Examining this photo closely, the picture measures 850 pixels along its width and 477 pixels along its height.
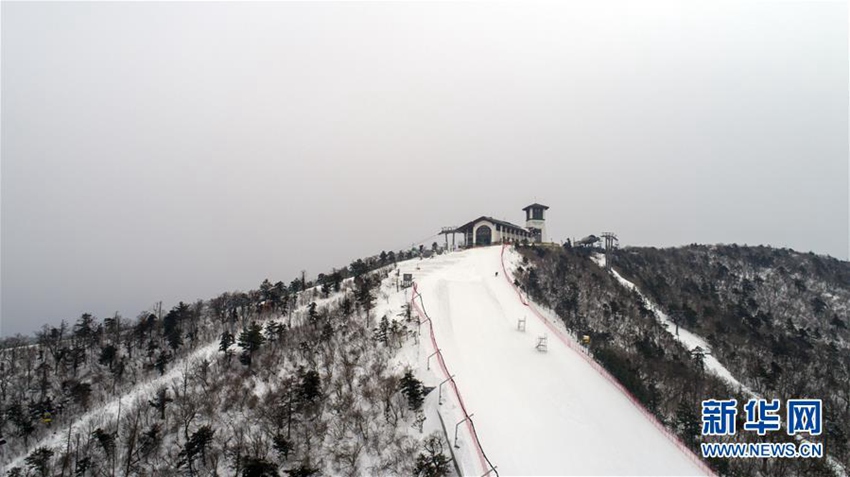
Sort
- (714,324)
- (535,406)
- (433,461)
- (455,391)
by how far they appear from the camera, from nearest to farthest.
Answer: (433,461) < (455,391) < (535,406) < (714,324)

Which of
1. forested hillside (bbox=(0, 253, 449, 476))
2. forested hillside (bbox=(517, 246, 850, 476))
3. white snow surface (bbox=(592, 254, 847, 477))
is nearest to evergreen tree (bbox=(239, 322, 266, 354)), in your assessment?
forested hillside (bbox=(0, 253, 449, 476))

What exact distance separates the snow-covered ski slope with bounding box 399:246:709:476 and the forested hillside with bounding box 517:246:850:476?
8.22 feet

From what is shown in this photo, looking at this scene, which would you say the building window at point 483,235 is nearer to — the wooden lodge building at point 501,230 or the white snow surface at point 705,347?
the wooden lodge building at point 501,230

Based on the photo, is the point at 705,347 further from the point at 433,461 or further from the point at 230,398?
the point at 230,398

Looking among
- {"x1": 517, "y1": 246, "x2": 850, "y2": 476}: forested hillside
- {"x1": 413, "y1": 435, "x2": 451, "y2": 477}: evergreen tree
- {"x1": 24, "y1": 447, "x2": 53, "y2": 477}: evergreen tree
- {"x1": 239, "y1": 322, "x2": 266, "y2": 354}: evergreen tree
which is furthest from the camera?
{"x1": 517, "y1": 246, "x2": 850, "y2": 476}: forested hillside

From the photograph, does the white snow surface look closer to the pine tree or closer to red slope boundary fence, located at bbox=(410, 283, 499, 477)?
red slope boundary fence, located at bbox=(410, 283, 499, 477)

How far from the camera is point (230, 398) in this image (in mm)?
22422

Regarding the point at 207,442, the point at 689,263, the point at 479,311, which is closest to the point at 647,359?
the point at 479,311

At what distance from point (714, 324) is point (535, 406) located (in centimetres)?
3572

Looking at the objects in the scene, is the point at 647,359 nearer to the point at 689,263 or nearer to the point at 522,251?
the point at 522,251

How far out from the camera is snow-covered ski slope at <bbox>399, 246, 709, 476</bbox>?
56.6 feet

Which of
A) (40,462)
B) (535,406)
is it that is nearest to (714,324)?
(535,406)

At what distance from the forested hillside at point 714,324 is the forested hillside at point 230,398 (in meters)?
14.8

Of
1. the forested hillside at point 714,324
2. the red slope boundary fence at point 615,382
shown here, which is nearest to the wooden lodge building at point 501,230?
the forested hillside at point 714,324
